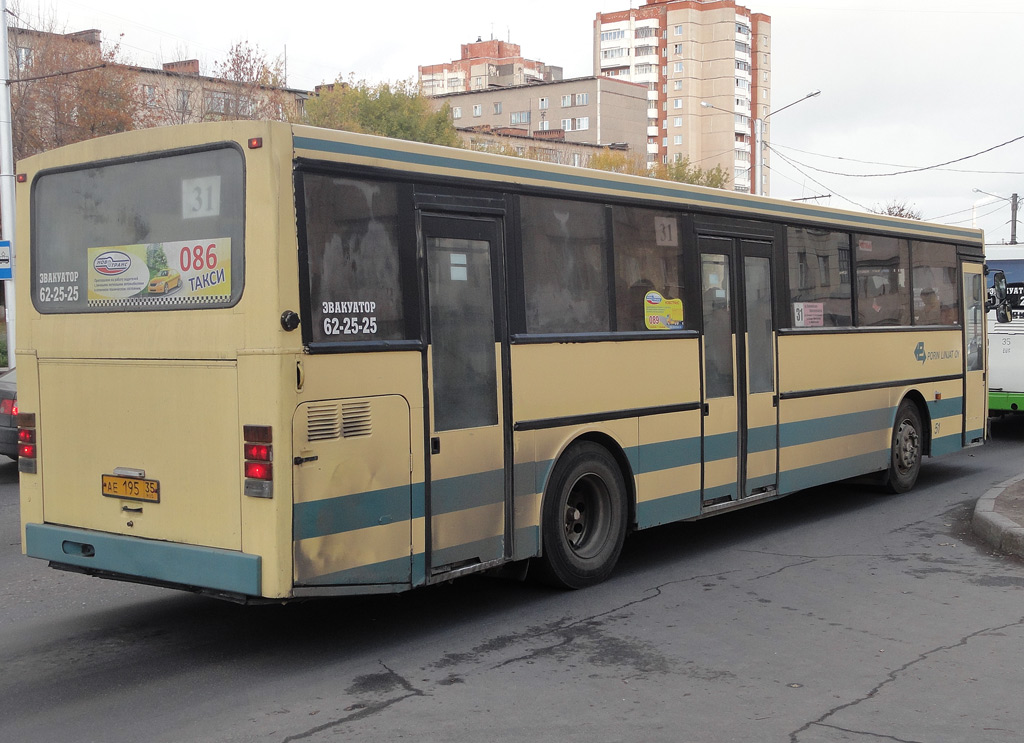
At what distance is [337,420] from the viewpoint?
603 centimetres

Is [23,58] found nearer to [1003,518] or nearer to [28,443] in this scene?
[28,443]

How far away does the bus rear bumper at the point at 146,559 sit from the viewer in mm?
5824

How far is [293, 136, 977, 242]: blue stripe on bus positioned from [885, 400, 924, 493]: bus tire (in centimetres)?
206

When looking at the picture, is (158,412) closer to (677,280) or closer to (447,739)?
(447,739)

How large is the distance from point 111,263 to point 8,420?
7571mm

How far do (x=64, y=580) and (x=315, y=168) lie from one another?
4.12 m

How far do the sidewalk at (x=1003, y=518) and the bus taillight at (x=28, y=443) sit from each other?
7.18 meters

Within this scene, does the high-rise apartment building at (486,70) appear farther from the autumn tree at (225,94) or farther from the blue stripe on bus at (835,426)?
the blue stripe on bus at (835,426)

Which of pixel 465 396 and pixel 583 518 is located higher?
pixel 465 396

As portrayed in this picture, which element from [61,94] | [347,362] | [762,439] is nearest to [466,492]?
[347,362]

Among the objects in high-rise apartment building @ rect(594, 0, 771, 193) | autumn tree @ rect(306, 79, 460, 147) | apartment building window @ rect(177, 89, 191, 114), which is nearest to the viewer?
apartment building window @ rect(177, 89, 191, 114)

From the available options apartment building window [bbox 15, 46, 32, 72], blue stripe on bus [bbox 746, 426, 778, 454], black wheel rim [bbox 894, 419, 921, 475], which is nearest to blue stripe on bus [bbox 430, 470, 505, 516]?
blue stripe on bus [bbox 746, 426, 778, 454]

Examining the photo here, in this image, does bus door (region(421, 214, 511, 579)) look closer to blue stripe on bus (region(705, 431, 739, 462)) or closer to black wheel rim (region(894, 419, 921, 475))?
blue stripe on bus (region(705, 431, 739, 462))

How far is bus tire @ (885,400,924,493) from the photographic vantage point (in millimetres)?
11945
